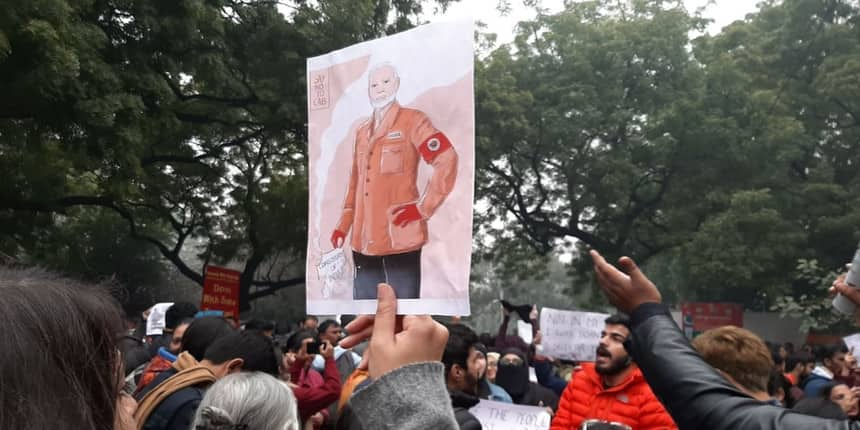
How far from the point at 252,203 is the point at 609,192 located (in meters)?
9.66

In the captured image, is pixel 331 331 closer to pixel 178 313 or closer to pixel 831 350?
pixel 178 313

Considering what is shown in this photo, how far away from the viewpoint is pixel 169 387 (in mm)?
3312

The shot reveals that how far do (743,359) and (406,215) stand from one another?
Answer: 1.72 meters

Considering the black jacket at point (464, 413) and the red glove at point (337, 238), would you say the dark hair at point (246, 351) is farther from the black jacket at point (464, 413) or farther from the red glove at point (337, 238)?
the red glove at point (337, 238)

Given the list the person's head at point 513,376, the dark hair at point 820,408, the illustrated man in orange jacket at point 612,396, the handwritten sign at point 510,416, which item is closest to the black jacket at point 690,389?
the illustrated man in orange jacket at point 612,396

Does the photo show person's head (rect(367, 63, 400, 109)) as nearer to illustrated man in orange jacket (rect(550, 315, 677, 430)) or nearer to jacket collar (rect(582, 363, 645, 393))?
illustrated man in orange jacket (rect(550, 315, 677, 430))

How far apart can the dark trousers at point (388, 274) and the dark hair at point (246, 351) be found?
1.11 meters

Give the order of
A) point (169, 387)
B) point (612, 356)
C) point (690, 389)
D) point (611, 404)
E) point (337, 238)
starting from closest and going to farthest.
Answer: point (690, 389)
point (337, 238)
point (169, 387)
point (611, 404)
point (612, 356)

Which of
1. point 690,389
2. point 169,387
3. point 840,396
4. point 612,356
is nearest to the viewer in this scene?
point 690,389

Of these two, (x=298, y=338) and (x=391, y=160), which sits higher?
(x=391, y=160)

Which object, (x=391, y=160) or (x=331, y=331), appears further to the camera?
(x=331, y=331)

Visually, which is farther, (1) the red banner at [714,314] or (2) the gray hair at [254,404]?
(1) the red banner at [714,314]

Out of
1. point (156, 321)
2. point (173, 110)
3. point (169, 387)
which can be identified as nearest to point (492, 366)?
point (156, 321)

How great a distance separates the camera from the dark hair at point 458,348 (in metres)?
4.61
